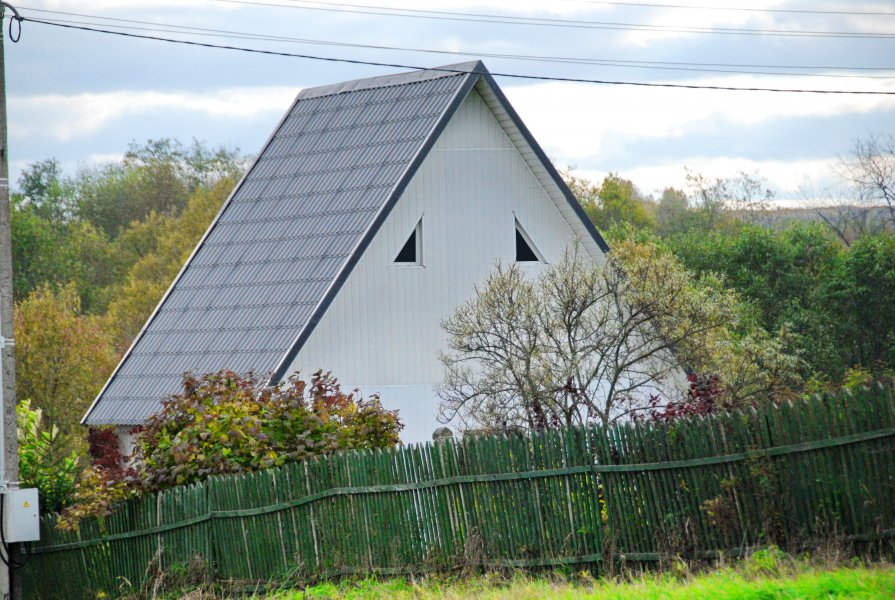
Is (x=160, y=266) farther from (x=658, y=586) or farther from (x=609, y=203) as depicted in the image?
(x=658, y=586)

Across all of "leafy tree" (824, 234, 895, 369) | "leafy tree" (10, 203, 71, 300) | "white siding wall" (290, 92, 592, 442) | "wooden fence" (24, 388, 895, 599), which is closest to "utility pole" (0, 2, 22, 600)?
"wooden fence" (24, 388, 895, 599)

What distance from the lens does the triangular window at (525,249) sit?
968 inches

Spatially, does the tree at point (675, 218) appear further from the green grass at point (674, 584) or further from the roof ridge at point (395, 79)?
the green grass at point (674, 584)

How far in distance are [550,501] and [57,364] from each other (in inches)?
947

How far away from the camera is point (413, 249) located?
2308cm

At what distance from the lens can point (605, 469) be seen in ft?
38.4

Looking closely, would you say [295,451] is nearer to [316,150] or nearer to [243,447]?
[243,447]

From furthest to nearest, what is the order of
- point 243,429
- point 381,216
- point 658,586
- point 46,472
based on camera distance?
point 381,216 → point 46,472 → point 243,429 → point 658,586

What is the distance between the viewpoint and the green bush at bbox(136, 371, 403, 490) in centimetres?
1480

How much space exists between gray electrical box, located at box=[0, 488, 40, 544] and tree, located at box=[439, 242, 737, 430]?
19.7ft

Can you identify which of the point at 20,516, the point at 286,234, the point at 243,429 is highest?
the point at 286,234

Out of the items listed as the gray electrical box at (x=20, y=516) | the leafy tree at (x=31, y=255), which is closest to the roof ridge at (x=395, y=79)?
the gray electrical box at (x=20, y=516)

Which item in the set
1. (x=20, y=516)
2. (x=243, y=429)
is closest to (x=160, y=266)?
(x=20, y=516)

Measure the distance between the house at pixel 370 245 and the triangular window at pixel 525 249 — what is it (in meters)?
0.03
